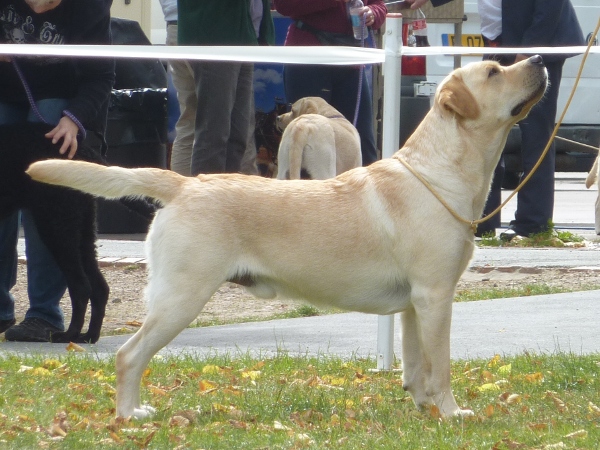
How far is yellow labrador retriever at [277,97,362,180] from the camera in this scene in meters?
8.80

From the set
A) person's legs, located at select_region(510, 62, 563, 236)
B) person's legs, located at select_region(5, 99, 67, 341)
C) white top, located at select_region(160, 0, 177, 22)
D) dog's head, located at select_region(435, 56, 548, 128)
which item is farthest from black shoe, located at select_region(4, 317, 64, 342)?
person's legs, located at select_region(510, 62, 563, 236)

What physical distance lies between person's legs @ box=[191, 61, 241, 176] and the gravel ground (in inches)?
39.7

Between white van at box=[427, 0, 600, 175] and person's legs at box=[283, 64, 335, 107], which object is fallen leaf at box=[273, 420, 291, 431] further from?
white van at box=[427, 0, 600, 175]

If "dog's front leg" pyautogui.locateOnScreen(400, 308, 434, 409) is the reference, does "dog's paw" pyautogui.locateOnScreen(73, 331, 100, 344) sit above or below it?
below

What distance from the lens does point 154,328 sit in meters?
3.95

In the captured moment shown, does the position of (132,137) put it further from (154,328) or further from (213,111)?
(154,328)

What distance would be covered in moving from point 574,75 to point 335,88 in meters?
6.09

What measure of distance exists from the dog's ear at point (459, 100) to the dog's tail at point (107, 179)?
114cm

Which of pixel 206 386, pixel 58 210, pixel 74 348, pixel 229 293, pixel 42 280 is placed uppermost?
pixel 58 210

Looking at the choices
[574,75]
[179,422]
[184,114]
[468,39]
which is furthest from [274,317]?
[574,75]

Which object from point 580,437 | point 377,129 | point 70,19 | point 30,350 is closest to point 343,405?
point 580,437

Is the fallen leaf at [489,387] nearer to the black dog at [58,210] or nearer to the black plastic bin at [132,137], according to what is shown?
the black dog at [58,210]

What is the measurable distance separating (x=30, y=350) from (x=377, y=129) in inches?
245

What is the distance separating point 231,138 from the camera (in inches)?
320
